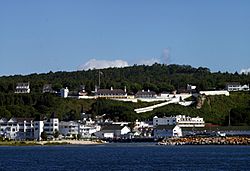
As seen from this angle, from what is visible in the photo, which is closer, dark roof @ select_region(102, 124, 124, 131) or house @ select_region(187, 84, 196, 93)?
dark roof @ select_region(102, 124, 124, 131)

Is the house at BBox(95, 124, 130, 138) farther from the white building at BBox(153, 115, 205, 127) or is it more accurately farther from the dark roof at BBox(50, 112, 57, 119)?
the dark roof at BBox(50, 112, 57, 119)

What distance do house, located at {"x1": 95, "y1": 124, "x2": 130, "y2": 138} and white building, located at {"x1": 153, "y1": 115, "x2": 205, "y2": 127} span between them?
18.7 ft

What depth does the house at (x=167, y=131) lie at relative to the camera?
116 m

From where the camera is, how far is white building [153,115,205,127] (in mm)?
119875

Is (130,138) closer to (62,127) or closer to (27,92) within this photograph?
(62,127)

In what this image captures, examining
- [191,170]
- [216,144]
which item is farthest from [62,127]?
[191,170]

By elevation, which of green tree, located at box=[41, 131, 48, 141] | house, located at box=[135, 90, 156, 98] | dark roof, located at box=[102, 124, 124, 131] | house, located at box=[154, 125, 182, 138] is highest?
house, located at box=[135, 90, 156, 98]

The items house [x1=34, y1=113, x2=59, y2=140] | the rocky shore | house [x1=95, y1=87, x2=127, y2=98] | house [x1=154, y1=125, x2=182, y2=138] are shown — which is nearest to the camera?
the rocky shore

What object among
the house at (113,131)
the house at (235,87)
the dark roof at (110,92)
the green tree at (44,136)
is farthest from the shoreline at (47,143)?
the house at (235,87)

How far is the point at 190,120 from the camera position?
121 metres

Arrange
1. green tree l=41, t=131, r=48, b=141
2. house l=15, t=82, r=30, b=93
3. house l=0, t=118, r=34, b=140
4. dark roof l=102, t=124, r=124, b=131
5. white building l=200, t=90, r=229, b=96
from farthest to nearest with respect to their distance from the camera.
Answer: house l=15, t=82, r=30, b=93, white building l=200, t=90, r=229, b=96, dark roof l=102, t=124, r=124, b=131, house l=0, t=118, r=34, b=140, green tree l=41, t=131, r=48, b=141

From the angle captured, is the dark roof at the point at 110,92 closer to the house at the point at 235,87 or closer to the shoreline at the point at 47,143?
the house at the point at 235,87

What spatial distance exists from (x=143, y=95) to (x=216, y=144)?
147 ft

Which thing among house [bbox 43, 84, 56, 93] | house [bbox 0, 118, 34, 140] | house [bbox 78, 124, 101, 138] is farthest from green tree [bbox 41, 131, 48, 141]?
house [bbox 43, 84, 56, 93]
